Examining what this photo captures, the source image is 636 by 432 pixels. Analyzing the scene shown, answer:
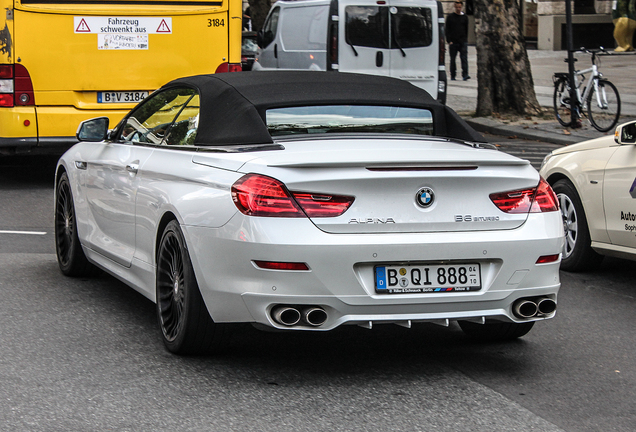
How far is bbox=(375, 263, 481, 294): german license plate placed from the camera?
461 cm

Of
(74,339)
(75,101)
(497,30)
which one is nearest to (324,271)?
(74,339)

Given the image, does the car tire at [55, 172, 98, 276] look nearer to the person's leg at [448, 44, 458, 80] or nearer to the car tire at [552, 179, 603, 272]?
the car tire at [552, 179, 603, 272]

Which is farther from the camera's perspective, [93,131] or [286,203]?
[93,131]

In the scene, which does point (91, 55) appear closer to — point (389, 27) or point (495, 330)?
point (389, 27)

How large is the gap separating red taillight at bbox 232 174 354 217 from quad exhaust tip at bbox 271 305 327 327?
408mm

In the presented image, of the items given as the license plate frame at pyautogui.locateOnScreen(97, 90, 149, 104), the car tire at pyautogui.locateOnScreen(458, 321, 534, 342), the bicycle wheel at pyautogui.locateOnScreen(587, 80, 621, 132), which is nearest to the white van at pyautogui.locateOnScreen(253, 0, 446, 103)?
the bicycle wheel at pyautogui.locateOnScreen(587, 80, 621, 132)

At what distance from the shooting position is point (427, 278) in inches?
183

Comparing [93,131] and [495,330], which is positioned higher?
[93,131]

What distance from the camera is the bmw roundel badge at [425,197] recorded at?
4.69 meters

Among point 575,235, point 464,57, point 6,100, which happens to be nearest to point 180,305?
point 575,235

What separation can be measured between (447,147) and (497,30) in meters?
14.5

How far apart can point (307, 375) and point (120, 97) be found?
799cm

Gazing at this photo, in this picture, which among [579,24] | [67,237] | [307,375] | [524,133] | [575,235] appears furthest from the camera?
[579,24]

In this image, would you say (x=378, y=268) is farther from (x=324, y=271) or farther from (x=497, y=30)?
(x=497, y=30)
